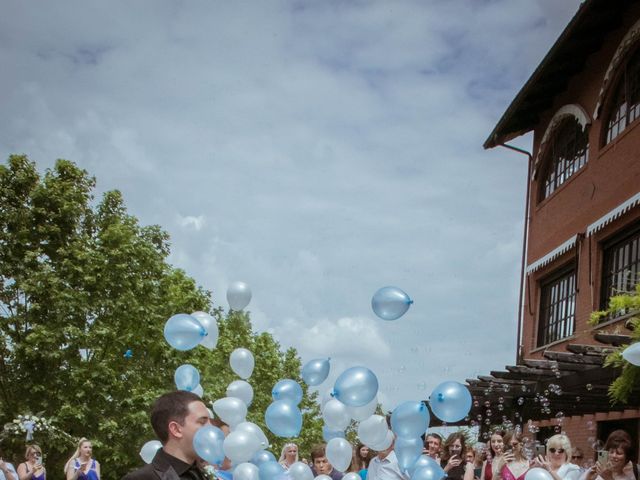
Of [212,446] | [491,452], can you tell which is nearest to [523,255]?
[491,452]

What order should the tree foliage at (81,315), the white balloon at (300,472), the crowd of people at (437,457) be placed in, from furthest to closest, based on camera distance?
the tree foliage at (81,315)
the white balloon at (300,472)
the crowd of people at (437,457)

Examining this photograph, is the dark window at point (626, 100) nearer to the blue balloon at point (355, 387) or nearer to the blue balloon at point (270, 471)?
the blue balloon at point (355, 387)

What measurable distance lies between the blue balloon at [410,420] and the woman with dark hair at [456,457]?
151 centimetres

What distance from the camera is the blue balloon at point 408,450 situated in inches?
268

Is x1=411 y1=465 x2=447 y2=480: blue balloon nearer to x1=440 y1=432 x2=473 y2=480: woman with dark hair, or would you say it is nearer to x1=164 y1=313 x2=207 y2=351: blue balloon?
x1=440 y1=432 x2=473 y2=480: woman with dark hair

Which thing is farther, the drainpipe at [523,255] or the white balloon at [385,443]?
the drainpipe at [523,255]

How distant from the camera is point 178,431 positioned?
3162 millimetres

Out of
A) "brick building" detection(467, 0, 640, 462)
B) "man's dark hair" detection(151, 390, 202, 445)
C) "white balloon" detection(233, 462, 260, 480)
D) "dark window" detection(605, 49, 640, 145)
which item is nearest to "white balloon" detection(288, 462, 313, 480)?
"white balloon" detection(233, 462, 260, 480)

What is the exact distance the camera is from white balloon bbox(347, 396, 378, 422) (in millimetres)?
7180

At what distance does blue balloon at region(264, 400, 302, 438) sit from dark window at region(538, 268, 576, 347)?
9034 millimetres

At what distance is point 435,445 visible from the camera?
8.09m

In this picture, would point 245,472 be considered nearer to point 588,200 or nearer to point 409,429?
point 409,429

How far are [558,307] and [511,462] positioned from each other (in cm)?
897

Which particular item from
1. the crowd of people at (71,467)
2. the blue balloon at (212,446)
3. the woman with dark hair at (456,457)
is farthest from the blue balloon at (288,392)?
the crowd of people at (71,467)
